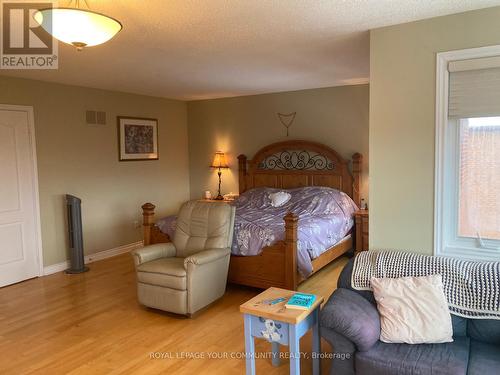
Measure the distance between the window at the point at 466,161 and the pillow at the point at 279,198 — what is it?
263 centimetres

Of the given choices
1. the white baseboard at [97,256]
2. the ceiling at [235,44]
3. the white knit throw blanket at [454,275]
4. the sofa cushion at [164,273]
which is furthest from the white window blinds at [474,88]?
the white baseboard at [97,256]

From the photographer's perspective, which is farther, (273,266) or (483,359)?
(273,266)

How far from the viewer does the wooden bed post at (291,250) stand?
3.95m

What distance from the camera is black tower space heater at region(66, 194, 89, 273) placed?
5.12 m

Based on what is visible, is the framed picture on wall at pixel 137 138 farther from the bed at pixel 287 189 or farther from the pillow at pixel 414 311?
the pillow at pixel 414 311

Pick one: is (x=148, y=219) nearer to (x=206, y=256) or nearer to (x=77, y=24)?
(x=206, y=256)

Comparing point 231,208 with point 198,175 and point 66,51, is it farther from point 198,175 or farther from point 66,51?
point 198,175

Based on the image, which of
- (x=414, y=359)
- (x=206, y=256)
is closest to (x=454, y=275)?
(x=414, y=359)

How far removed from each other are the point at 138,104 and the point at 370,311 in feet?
16.1

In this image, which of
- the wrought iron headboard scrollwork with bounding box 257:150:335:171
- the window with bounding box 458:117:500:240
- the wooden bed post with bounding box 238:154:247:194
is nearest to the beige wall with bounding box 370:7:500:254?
the window with bounding box 458:117:500:240

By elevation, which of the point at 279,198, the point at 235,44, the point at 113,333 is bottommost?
the point at 113,333

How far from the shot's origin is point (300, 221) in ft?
15.1

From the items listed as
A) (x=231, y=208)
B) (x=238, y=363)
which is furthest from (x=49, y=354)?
(x=231, y=208)

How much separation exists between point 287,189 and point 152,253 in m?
2.54
